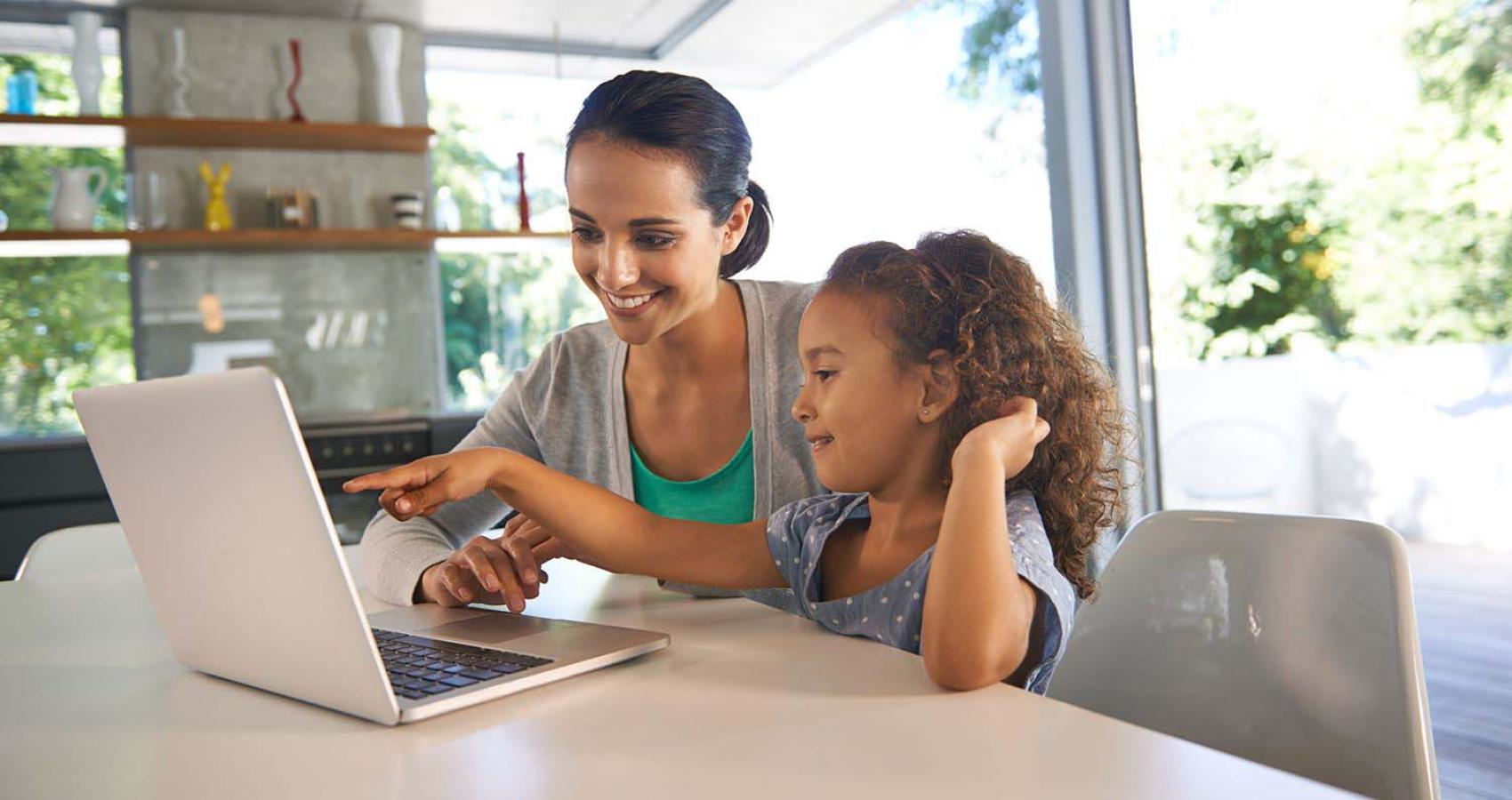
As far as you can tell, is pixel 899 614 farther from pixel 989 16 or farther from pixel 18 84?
pixel 18 84

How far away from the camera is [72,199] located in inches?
147

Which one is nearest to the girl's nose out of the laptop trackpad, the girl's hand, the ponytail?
the girl's hand

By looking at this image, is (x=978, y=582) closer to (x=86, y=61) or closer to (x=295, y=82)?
(x=295, y=82)

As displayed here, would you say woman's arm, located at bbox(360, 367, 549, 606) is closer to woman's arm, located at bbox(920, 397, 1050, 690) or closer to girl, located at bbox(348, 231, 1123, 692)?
girl, located at bbox(348, 231, 1123, 692)

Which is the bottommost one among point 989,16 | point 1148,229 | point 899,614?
point 899,614

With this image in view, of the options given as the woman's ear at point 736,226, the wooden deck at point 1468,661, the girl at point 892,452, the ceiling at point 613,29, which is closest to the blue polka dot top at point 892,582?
the girl at point 892,452

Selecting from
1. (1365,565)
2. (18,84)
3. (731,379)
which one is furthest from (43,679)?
(18,84)

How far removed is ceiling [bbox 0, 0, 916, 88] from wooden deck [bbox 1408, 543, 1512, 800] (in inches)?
96.6

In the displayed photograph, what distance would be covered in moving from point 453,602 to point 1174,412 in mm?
2263

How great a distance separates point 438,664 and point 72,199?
140 inches

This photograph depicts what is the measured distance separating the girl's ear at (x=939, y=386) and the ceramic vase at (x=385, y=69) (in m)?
3.40

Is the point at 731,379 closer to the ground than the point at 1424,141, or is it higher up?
closer to the ground

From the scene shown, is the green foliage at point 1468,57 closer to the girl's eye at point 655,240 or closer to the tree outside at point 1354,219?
the tree outside at point 1354,219

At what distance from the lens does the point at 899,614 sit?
1.07 m
